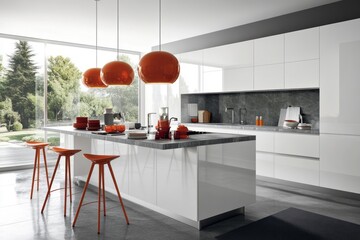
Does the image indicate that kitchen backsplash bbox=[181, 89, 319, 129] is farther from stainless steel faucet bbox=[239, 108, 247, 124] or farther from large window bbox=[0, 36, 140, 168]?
large window bbox=[0, 36, 140, 168]

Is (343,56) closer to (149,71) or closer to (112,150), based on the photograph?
(149,71)

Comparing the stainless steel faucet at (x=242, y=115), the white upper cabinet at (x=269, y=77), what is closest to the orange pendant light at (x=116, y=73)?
the white upper cabinet at (x=269, y=77)

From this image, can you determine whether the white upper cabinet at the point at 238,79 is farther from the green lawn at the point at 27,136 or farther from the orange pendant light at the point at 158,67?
the green lawn at the point at 27,136

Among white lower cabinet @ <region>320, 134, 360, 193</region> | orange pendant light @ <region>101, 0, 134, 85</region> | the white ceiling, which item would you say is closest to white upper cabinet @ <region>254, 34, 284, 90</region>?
the white ceiling

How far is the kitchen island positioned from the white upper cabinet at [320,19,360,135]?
5.04ft

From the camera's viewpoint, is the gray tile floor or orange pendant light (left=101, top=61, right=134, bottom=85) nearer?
the gray tile floor

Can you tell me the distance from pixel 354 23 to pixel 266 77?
1583 millimetres

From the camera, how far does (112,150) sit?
4.57m

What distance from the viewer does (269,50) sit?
5.57 meters

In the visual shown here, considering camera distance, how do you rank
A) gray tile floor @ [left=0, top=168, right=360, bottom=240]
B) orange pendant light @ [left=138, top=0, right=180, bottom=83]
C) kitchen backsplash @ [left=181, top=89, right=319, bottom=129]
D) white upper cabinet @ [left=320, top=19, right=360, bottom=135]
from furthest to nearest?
kitchen backsplash @ [left=181, top=89, right=319, bottom=129] → white upper cabinet @ [left=320, top=19, right=360, bottom=135] → gray tile floor @ [left=0, top=168, right=360, bottom=240] → orange pendant light @ [left=138, top=0, right=180, bottom=83]

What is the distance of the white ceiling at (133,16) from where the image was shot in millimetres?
4848

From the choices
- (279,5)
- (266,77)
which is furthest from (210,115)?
(279,5)

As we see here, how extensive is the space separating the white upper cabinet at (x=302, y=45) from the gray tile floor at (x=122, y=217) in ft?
6.74

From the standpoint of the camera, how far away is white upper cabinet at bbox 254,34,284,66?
17.8ft
